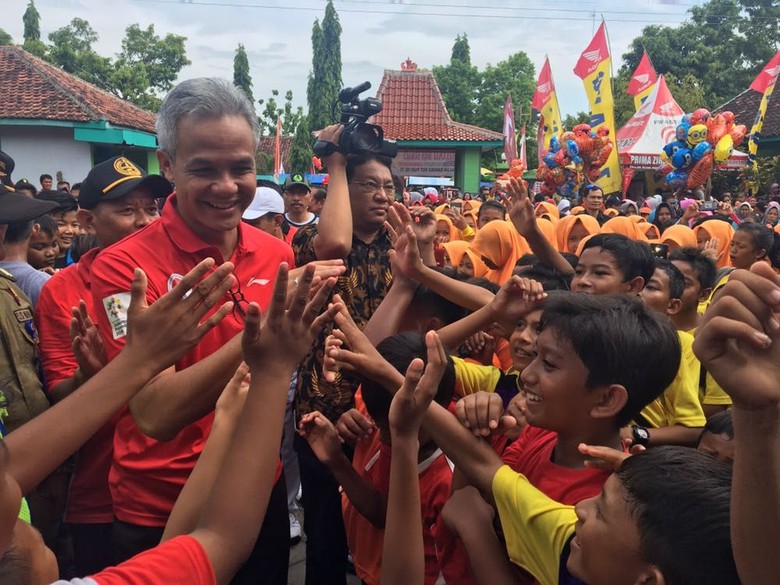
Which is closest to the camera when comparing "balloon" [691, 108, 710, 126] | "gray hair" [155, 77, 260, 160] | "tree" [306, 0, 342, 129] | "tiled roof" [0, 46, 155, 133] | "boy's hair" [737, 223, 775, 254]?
"gray hair" [155, 77, 260, 160]

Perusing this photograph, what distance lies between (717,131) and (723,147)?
422mm

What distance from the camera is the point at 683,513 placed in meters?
1.14

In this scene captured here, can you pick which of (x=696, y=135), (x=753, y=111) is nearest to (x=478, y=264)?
(x=696, y=135)

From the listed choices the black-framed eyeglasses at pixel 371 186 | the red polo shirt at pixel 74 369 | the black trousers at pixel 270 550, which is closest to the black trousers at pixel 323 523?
the black trousers at pixel 270 550

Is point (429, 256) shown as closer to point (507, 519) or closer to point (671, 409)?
point (671, 409)

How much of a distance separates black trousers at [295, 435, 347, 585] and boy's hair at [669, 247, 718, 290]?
88.8 inches

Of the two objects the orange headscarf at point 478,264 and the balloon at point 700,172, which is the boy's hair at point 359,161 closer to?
the orange headscarf at point 478,264

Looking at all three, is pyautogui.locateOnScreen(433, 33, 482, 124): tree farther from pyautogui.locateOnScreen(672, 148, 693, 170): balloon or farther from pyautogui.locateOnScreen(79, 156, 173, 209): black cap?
pyautogui.locateOnScreen(79, 156, 173, 209): black cap

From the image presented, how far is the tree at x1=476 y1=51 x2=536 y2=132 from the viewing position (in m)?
43.1

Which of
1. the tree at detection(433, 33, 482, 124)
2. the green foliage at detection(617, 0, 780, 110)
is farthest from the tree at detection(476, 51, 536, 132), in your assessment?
the green foliage at detection(617, 0, 780, 110)

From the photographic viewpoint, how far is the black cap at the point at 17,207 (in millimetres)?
2219

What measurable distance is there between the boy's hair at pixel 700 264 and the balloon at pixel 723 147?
10.6 metres

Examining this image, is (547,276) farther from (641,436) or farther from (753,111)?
(753,111)

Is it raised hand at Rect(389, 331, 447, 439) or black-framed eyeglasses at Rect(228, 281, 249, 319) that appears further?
black-framed eyeglasses at Rect(228, 281, 249, 319)
